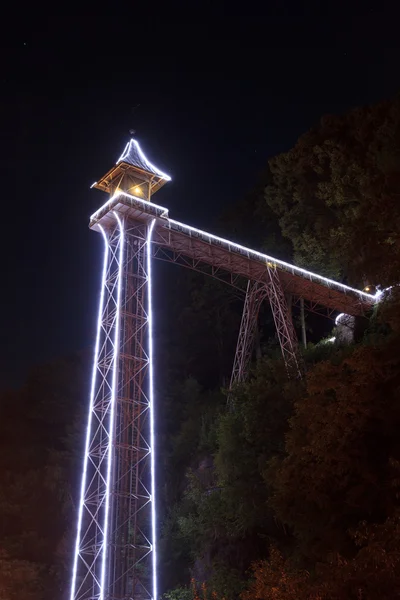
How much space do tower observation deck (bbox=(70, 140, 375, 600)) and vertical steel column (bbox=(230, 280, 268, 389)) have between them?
0.13 feet

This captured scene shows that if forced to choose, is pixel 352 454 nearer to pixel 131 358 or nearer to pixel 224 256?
pixel 131 358

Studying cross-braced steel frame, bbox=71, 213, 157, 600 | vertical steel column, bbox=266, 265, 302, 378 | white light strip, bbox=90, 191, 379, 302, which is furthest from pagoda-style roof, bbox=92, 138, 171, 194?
vertical steel column, bbox=266, 265, 302, 378

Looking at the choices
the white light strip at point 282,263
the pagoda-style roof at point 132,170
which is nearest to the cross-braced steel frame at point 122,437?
the pagoda-style roof at point 132,170

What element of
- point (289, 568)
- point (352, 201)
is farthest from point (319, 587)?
point (352, 201)

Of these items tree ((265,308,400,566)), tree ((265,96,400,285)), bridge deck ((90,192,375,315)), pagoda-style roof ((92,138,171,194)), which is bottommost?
tree ((265,308,400,566))

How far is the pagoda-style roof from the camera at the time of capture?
21125 millimetres

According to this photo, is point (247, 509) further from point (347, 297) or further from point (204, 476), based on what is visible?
point (347, 297)

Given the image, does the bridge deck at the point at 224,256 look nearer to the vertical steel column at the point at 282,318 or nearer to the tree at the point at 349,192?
the vertical steel column at the point at 282,318

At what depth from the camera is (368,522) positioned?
11.2 meters

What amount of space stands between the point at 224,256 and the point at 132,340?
5832mm

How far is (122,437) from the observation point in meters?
17.0

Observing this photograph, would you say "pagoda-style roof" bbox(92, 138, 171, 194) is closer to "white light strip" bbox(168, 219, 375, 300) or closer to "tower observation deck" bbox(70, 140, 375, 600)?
"tower observation deck" bbox(70, 140, 375, 600)

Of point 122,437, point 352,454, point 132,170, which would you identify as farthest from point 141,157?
point 352,454

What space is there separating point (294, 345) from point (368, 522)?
12.0 m
